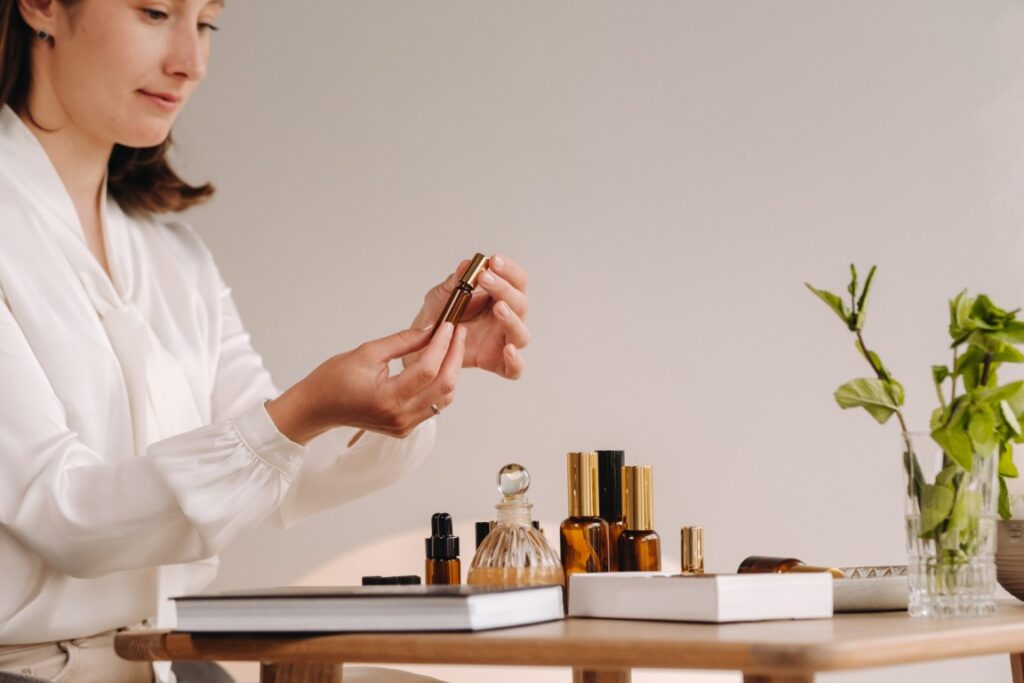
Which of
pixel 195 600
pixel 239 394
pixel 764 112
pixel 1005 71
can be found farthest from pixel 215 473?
pixel 1005 71

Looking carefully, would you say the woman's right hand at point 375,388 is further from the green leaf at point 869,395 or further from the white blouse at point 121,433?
the green leaf at point 869,395

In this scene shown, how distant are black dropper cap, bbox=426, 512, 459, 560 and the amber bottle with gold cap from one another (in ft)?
0.38

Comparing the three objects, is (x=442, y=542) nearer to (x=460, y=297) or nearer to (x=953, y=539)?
(x=460, y=297)

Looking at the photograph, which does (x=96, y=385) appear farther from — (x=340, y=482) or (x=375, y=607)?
(x=375, y=607)

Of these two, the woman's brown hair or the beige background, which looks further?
the beige background

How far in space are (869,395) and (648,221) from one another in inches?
47.5

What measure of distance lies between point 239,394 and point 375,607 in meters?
0.91

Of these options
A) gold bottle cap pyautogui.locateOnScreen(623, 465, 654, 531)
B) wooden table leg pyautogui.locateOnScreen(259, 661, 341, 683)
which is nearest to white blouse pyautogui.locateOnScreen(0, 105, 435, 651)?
wooden table leg pyautogui.locateOnScreen(259, 661, 341, 683)

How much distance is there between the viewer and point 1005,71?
205 centimetres

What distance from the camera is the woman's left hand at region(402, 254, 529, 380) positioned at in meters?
1.26

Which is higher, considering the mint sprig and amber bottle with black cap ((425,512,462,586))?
the mint sprig

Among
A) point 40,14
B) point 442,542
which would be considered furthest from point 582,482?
point 40,14

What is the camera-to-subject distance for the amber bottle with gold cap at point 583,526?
118 centimetres

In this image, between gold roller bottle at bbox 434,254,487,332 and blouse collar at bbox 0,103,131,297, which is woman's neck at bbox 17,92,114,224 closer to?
blouse collar at bbox 0,103,131,297
